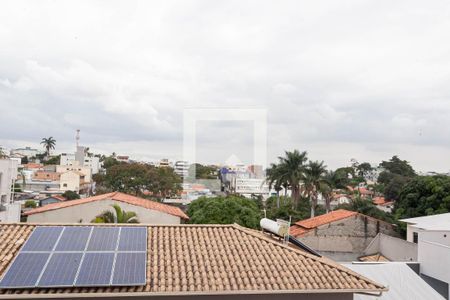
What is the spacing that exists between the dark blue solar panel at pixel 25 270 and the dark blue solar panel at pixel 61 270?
147 mm

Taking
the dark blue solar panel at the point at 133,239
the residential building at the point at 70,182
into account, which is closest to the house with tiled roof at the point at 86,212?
the dark blue solar panel at the point at 133,239

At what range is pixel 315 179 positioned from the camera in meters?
43.0

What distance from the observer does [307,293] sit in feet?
26.9

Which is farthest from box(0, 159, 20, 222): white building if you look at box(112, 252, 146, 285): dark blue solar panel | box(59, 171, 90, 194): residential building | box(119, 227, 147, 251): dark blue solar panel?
box(59, 171, 90, 194): residential building

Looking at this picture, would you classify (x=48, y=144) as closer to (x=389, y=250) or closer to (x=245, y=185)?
(x=245, y=185)

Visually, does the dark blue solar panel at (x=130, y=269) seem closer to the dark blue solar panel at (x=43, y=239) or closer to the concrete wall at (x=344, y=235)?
the dark blue solar panel at (x=43, y=239)

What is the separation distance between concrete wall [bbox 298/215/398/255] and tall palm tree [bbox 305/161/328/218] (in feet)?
55.1

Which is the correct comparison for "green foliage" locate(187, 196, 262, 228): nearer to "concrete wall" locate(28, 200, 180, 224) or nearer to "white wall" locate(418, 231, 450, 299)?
"concrete wall" locate(28, 200, 180, 224)

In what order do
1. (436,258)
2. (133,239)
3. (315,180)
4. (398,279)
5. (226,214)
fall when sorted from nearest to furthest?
(133,239), (398,279), (436,258), (226,214), (315,180)

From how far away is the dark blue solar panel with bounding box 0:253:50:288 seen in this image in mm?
7035

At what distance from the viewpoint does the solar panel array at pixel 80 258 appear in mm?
7270

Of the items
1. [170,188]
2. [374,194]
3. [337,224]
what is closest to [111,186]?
[170,188]

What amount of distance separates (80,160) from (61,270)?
3669 inches

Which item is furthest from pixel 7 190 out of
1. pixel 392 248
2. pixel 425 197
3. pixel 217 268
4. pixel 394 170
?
pixel 394 170
